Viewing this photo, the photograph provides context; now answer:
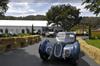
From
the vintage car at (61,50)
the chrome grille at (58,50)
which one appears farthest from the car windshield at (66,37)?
the chrome grille at (58,50)

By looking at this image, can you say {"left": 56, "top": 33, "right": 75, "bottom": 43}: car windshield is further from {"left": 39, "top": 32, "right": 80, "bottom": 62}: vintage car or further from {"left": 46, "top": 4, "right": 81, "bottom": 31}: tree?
{"left": 46, "top": 4, "right": 81, "bottom": 31}: tree

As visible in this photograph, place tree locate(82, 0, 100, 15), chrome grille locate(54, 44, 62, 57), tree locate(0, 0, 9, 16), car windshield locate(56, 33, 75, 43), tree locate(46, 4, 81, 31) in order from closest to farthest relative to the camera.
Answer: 1. chrome grille locate(54, 44, 62, 57)
2. car windshield locate(56, 33, 75, 43)
3. tree locate(82, 0, 100, 15)
4. tree locate(0, 0, 9, 16)
5. tree locate(46, 4, 81, 31)

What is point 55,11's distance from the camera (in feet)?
368

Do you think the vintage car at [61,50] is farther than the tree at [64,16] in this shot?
No

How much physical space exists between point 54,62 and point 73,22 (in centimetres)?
9146

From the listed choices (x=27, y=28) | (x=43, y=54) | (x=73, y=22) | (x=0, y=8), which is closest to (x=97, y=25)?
(x=73, y=22)

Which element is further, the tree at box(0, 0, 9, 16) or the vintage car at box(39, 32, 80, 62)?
the tree at box(0, 0, 9, 16)

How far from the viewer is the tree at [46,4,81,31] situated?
4294 inches

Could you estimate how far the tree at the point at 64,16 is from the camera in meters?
109

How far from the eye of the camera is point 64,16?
108750mm

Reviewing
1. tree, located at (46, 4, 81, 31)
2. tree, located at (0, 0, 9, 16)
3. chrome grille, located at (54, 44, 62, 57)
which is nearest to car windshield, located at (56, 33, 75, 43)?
chrome grille, located at (54, 44, 62, 57)

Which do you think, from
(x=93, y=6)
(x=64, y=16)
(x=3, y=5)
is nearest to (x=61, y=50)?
(x=93, y=6)

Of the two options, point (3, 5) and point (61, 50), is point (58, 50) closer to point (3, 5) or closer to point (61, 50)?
point (61, 50)

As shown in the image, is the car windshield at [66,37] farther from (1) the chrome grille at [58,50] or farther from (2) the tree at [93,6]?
(2) the tree at [93,6]
